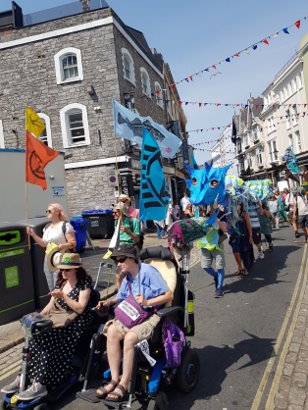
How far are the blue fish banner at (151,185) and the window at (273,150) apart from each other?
43.0m

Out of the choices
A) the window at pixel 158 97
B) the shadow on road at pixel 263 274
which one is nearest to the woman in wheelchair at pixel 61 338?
the shadow on road at pixel 263 274

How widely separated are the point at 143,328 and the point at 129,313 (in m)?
0.24

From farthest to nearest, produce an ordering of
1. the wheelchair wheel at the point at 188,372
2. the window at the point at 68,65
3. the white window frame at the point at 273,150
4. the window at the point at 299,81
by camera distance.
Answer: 1. the white window frame at the point at 273,150
2. the window at the point at 299,81
3. the window at the point at 68,65
4. the wheelchair wheel at the point at 188,372

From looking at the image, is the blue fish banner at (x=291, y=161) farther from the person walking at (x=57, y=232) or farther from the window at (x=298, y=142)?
the window at (x=298, y=142)

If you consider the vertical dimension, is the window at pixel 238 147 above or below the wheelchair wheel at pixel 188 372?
above

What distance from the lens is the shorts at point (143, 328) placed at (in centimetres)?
339

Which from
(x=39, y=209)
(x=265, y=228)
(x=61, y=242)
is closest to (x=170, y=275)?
(x=61, y=242)

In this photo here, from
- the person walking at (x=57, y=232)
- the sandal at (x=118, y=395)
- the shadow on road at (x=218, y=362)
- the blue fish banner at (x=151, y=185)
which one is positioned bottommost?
the shadow on road at (x=218, y=362)

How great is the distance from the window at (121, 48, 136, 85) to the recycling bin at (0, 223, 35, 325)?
14.9 metres

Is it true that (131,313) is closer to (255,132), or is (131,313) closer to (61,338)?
(61,338)

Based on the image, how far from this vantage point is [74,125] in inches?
766

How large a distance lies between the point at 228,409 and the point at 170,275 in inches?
53.1

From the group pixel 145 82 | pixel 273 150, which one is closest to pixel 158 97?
pixel 145 82

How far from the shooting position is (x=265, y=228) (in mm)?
11219
